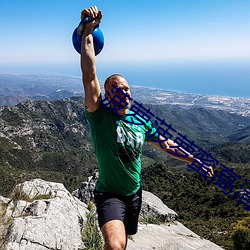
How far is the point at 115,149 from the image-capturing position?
11.4 ft

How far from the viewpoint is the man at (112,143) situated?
334 centimetres

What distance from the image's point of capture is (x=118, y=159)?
137 inches

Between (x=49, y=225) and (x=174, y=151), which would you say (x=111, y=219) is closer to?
(x=174, y=151)

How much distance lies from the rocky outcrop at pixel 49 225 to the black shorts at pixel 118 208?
279 cm

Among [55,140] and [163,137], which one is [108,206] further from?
[55,140]

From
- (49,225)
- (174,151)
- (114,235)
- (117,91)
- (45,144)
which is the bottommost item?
(45,144)

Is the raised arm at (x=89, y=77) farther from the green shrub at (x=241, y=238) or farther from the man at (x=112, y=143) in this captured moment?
the green shrub at (x=241, y=238)

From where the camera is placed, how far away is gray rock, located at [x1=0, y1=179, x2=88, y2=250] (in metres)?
6.02

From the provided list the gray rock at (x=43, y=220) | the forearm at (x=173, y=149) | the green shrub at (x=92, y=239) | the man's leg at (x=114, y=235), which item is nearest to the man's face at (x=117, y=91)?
the forearm at (x=173, y=149)

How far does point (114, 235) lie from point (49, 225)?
394cm

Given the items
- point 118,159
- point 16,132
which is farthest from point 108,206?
point 16,132

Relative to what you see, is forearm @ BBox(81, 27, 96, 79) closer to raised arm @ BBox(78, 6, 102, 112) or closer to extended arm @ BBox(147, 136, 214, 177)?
raised arm @ BBox(78, 6, 102, 112)

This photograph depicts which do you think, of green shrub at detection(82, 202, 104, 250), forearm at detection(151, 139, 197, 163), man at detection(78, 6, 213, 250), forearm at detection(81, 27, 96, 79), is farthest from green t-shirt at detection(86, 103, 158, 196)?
green shrub at detection(82, 202, 104, 250)

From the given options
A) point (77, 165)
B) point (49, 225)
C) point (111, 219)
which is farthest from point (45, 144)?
point (111, 219)
